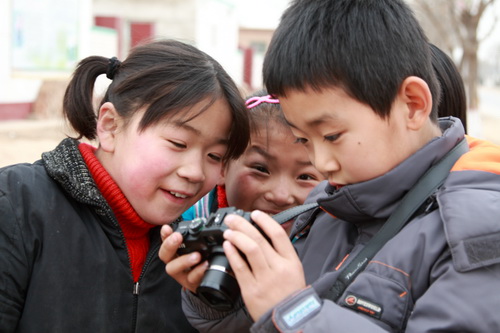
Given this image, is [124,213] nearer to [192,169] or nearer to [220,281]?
[192,169]

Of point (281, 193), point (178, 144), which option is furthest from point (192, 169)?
point (281, 193)

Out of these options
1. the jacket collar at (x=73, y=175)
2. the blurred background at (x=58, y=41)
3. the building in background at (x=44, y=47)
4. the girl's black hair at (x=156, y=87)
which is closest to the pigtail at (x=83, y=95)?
the girl's black hair at (x=156, y=87)

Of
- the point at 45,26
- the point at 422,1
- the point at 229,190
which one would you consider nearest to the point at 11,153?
the point at 45,26

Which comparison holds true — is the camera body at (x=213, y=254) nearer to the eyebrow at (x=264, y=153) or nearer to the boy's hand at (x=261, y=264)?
the boy's hand at (x=261, y=264)

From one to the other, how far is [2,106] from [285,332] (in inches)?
486

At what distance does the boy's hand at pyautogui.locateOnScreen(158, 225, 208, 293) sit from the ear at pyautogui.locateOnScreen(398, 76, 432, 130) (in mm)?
671

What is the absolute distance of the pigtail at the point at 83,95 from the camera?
2229 mm

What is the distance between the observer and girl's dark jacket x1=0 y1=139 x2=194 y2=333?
5.90 feet

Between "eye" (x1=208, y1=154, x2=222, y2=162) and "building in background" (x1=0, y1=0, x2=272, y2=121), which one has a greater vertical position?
"eye" (x1=208, y1=154, x2=222, y2=162)

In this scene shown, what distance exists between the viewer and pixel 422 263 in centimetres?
138

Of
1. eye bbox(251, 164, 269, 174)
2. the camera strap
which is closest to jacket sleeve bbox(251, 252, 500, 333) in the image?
the camera strap

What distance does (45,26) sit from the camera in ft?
42.5

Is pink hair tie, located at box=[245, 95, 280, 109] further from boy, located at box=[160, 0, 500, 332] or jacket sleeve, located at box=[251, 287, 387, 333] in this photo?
jacket sleeve, located at box=[251, 287, 387, 333]

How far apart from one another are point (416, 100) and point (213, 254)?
66 centimetres
